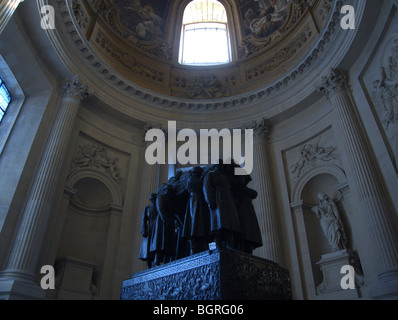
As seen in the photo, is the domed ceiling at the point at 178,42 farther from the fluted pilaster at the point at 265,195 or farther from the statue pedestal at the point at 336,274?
the statue pedestal at the point at 336,274

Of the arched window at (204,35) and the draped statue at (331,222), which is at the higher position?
the arched window at (204,35)

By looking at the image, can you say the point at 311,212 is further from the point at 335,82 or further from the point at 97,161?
the point at 97,161

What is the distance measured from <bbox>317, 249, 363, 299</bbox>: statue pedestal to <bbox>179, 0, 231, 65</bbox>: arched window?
970 centimetres

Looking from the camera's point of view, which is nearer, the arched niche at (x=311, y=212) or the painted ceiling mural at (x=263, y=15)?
the arched niche at (x=311, y=212)

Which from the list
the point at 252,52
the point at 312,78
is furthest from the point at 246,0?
the point at 312,78

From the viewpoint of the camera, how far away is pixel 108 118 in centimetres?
Result: 1125

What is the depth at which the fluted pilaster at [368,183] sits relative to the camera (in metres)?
6.45

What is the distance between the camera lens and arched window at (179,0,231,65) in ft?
48.4

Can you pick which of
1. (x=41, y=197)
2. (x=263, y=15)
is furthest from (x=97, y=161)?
(x=263, y=15)

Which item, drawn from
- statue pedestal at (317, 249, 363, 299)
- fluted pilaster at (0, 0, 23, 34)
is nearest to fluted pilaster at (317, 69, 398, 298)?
statue pedestal at (317, 249, 363, 299)

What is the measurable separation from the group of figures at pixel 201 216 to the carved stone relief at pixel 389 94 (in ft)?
16.2

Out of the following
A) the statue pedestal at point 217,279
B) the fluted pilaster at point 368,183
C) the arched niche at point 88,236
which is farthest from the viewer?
the arched niche at point 88,236

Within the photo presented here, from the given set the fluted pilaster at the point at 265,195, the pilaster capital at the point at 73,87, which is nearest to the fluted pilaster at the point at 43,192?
the pilaster capital at the point at 73,87

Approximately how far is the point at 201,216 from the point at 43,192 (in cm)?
533
